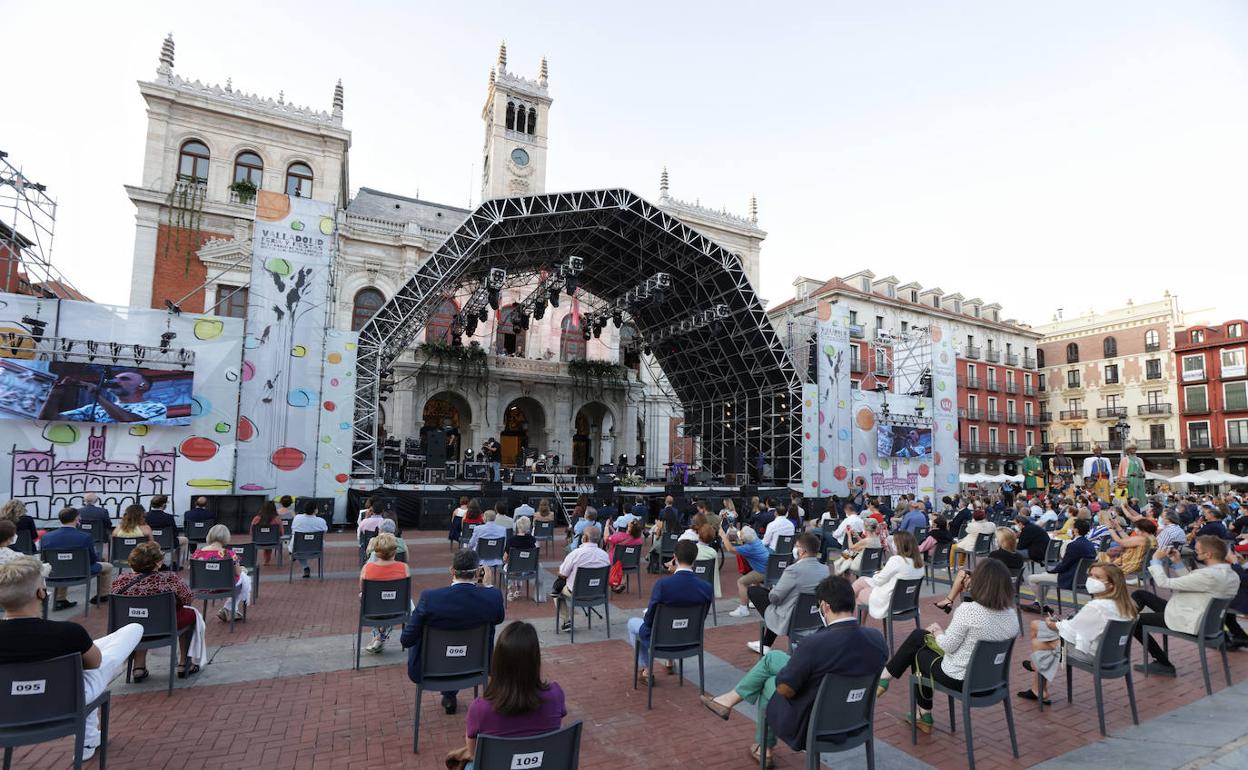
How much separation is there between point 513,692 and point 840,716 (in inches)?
78.0

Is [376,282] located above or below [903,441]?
above

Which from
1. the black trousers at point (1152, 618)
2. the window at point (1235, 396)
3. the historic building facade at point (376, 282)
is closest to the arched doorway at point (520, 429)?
the historic building facade at point (376, 282)

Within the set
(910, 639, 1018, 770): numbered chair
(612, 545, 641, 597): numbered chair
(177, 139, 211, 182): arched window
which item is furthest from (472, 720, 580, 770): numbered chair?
(177, 139, 211, 182): arched window

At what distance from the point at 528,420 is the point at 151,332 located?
1682 cm

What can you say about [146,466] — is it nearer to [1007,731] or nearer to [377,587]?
[377,587]

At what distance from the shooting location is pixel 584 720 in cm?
462

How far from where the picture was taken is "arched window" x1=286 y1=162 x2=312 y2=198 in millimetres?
27408

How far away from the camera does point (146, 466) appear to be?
48.8 ft

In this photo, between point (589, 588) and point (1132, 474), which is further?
point (1132, 474)

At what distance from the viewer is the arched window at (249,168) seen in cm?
2658

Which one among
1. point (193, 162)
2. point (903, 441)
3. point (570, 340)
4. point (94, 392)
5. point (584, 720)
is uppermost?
point (193, 162)

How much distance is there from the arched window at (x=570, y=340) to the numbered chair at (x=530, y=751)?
89.1ft

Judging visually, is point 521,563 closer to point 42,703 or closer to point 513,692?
point 42,703

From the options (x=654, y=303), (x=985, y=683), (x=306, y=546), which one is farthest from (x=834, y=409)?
(x=985, y=683)
